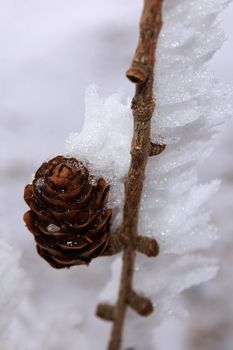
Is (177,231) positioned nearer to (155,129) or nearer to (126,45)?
(155,129)

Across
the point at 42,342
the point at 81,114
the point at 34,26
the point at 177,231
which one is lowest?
the point at 42,342

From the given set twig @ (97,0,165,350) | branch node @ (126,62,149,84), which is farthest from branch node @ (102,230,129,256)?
branch node @ (126,62,149,84)

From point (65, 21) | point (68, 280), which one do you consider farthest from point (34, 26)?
point (68, 280)

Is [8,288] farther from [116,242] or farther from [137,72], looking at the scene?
[137,72]

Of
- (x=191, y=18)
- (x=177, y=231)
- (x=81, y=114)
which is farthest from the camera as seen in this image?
(x=81, y=114)

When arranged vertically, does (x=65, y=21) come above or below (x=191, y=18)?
above

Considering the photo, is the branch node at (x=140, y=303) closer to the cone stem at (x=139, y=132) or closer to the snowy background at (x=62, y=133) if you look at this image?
the cone stem at (x=139, y=132)

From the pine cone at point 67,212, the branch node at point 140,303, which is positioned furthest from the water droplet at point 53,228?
the branch node at point 140,303

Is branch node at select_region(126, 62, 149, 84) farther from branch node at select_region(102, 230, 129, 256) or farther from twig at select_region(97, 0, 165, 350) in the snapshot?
branch node at select_region(102, 230, 129, 256)
